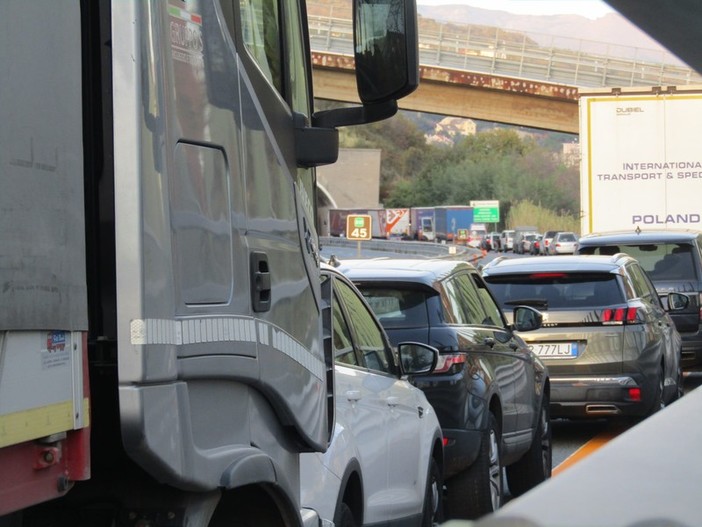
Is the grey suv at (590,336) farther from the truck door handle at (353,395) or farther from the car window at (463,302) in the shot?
the truck door handle at (353,395)

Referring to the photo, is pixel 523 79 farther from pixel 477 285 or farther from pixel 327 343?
pixel 327 343

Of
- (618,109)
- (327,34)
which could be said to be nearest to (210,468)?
(618,109)

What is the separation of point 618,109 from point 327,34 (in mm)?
33970

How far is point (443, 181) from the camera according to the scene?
146750mm

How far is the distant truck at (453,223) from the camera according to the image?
93688 mm

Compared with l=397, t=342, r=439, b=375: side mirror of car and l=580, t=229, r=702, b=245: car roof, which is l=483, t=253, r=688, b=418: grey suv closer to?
l=580, t=229, r=702, b=245: car roof

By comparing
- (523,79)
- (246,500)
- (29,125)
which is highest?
(523,79)

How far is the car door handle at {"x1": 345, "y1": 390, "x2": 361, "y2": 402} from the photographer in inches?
234

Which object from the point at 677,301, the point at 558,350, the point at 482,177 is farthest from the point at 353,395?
the point at 482,177

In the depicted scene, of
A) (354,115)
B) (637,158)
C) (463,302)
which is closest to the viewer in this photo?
(354,115)

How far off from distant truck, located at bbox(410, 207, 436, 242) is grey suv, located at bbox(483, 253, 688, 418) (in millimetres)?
83383

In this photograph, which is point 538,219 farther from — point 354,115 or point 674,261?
point 354,115

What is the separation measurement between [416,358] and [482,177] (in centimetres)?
14137

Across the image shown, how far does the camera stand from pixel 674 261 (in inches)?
667
